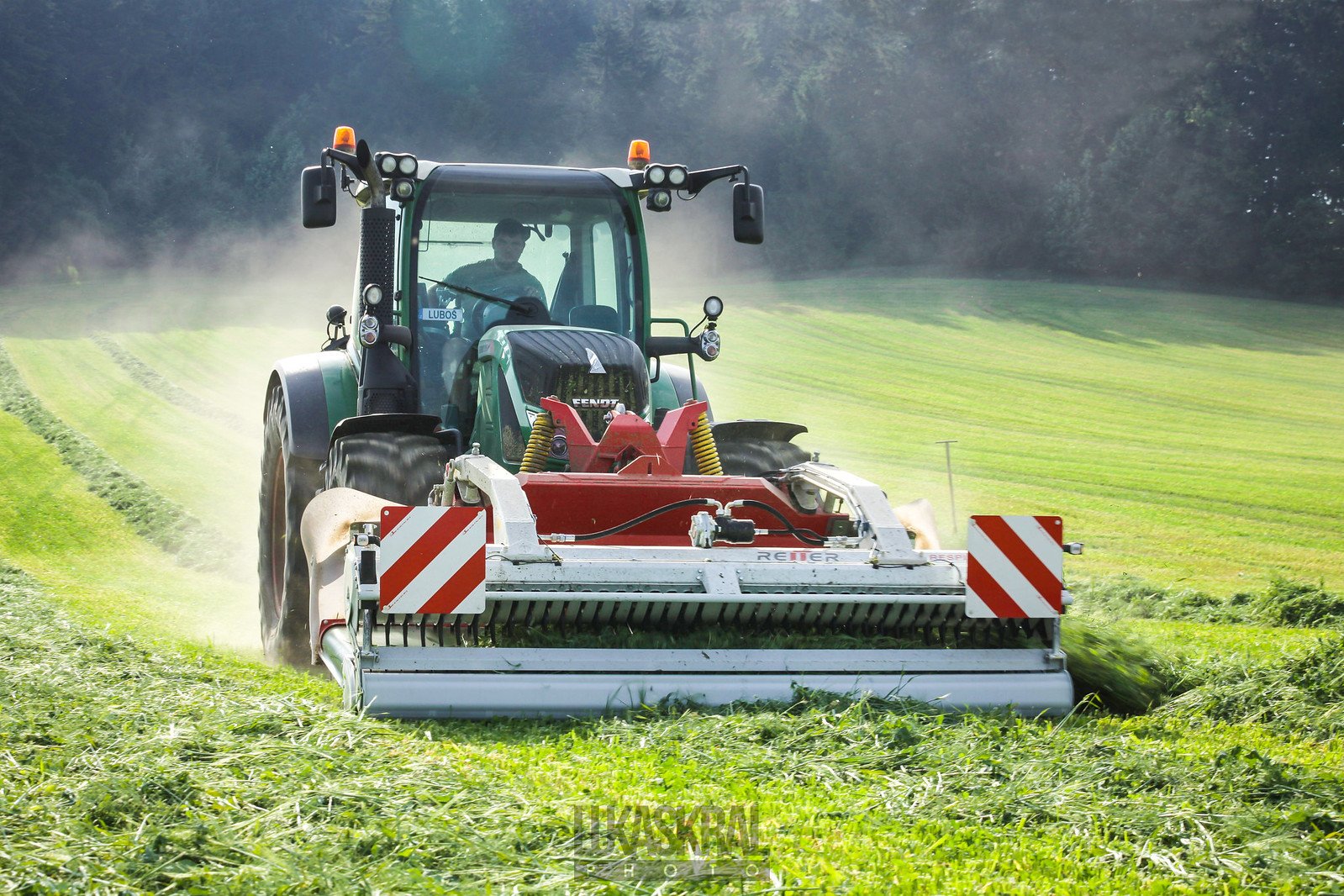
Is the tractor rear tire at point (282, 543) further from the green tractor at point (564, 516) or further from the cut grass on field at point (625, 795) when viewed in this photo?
the cut grass on field at point (625, 795)

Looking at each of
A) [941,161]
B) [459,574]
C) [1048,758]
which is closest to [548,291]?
[459,574]

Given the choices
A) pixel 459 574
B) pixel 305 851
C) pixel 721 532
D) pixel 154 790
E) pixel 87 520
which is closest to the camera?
pixel 305 851

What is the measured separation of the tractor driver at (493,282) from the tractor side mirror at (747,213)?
3.54ft

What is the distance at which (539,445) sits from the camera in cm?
649

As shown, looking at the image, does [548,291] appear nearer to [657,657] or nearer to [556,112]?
[657,657]

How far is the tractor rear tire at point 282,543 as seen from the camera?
6938mm

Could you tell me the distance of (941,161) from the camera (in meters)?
42.4

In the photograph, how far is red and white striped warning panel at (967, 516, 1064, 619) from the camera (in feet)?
17.9

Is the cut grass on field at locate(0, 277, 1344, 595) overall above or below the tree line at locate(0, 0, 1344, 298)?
below

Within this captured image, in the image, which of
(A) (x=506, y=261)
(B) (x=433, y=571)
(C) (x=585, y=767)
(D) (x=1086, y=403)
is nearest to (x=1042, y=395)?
(D) (x=1086, y=403)

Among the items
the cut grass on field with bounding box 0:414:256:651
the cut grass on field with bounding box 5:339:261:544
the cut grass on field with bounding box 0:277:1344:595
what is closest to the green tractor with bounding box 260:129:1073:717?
the cut grass on field with bounding box 0:414:256:651

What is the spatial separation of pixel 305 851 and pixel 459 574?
5.65 ft

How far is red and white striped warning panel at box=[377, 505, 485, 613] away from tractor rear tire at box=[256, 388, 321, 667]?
187 centimetres

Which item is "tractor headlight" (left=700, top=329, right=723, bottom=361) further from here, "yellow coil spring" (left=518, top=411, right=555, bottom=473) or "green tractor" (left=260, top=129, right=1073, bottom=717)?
"yellow coil spring" (left=518, top=411, right=555, bottom=473)
